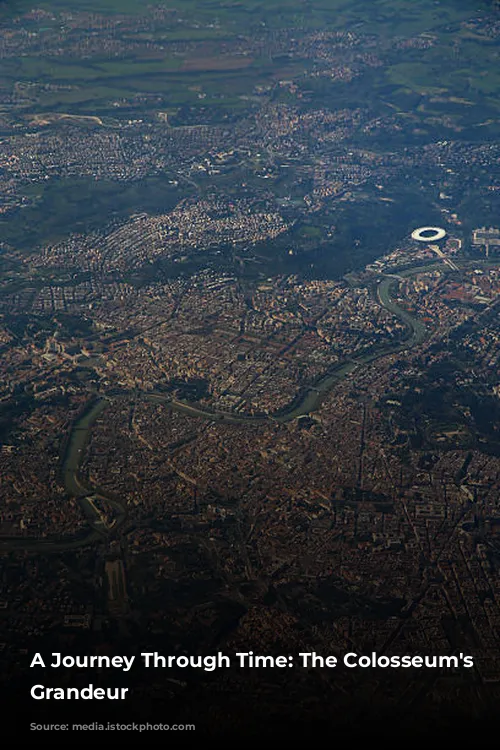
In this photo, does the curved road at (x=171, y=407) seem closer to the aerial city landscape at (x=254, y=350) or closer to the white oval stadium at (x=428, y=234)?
the aerial city landscape at (x=254, y=350)

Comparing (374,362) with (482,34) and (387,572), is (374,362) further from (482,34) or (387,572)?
(482,34)

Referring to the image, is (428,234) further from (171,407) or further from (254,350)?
(171,407)

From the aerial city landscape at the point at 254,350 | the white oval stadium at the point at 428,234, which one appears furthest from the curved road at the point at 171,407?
the white oval stadium at the point at 428,234

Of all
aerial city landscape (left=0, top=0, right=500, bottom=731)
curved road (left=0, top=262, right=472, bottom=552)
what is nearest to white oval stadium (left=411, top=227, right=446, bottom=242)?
aerial city landscape (left=0, top=0, right=500, bottom=731)

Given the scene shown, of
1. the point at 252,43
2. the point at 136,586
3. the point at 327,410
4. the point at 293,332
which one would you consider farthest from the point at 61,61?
the point at 136,586

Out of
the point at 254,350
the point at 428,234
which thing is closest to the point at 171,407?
the point at 254,350

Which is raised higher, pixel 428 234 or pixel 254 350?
pixel 428 234

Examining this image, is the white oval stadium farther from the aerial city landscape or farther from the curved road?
the curved road
